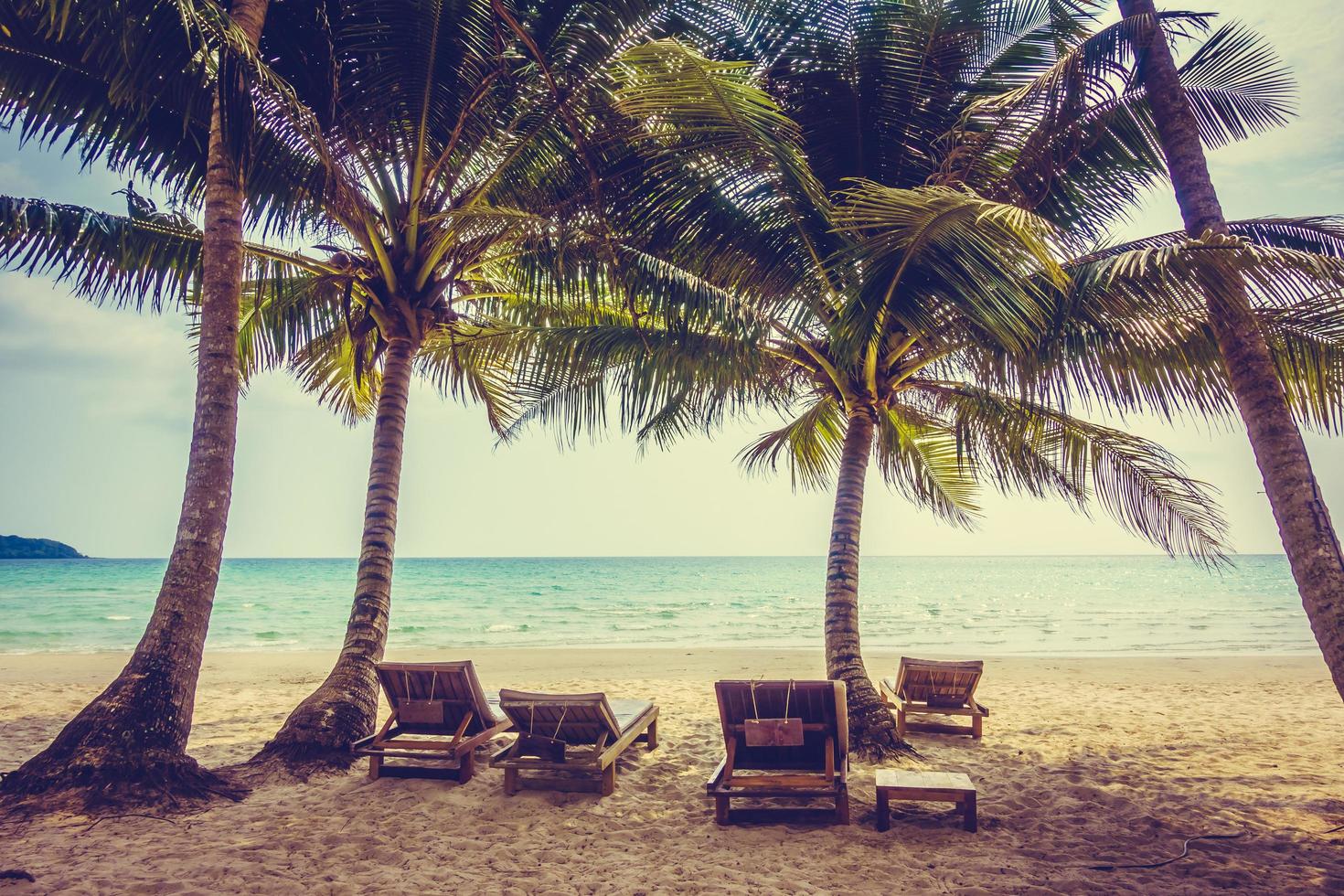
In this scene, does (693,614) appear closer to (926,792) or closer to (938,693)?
(938,693)

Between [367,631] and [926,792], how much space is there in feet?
14.1

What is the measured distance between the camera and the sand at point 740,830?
359cm

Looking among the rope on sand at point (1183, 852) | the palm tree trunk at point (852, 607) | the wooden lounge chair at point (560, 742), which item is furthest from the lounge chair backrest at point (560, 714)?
the rope on sand at point (1183, 852)

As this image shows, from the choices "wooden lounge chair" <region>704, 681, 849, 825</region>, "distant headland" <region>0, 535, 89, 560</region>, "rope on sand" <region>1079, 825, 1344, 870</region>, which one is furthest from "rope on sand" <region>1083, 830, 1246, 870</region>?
"distant headland" <region>0, 535, 89, 560</region>

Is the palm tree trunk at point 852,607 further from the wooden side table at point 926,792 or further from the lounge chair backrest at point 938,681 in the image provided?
the wooden side table at point 926,792

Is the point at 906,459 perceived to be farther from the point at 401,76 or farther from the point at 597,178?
the point at 401,76

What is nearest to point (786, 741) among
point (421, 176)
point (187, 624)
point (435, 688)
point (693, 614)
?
point (435, 688)

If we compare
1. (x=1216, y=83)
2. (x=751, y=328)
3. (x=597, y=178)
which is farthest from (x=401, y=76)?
(x=1216, y=83)

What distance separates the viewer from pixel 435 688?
17.2 feet

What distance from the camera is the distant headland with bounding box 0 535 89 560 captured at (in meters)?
74.4

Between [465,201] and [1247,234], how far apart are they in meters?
5.84

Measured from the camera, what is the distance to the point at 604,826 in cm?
446

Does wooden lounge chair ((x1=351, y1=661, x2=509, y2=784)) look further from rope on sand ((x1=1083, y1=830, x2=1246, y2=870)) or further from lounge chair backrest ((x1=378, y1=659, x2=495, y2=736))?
rope on sand ((x1=1083, y1=830, x2=1246, y2=870))

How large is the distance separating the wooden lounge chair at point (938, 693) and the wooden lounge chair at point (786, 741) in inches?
84.5
